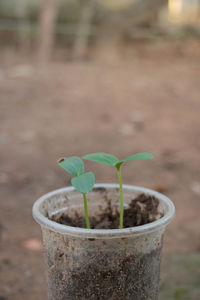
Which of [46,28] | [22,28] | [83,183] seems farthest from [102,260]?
[22,28]

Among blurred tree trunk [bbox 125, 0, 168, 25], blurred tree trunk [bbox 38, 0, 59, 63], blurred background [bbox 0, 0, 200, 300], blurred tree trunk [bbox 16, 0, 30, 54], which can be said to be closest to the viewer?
blurred background [bbox 0, 0, 200, 300]

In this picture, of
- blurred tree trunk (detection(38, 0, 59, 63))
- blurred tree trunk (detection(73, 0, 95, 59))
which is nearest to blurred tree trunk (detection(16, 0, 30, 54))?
blurred tree trunk (detection(73, 0, 95, 59))

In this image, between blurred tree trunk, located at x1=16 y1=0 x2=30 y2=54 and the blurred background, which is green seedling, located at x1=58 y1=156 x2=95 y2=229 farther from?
blurred tree trunk, located at x1=16 y1=0 x2=30 y2=54

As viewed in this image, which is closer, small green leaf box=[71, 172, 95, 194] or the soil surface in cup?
small green leaf box=[71, 172, 95, 194]

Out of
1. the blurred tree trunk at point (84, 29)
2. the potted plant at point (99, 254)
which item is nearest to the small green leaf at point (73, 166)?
the potted plant at point (99, 254)

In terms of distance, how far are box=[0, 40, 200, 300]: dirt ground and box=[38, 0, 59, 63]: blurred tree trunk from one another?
477 mm

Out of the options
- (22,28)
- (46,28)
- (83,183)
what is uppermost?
(83,183)

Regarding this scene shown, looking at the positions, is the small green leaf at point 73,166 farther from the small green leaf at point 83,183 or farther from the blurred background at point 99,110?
the blurred background at point 99,110

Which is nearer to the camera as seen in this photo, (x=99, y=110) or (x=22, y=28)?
(x=99, y=110)

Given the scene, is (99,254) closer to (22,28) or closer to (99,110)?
(99,110)

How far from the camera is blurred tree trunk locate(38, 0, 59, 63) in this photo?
5.88m

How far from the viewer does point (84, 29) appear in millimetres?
6762

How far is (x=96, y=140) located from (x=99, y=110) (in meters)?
0.68

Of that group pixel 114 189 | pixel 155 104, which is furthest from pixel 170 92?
pixel 114 189
